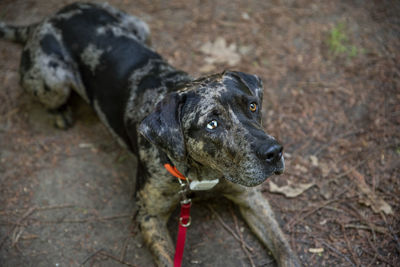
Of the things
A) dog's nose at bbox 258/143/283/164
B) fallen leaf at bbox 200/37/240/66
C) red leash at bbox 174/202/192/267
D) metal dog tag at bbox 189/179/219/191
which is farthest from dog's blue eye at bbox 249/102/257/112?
fallen leaf at bbox 200/37/240/66

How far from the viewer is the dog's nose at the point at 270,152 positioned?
2.84 meters

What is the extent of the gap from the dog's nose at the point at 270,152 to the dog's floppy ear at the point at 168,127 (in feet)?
2.27

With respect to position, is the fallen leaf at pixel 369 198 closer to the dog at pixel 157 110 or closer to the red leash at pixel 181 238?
the dog at pixel 157 110

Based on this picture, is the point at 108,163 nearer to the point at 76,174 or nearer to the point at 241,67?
the point at 76,174

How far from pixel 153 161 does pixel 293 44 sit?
372 cm

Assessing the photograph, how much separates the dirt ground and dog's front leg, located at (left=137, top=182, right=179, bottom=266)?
253 mm

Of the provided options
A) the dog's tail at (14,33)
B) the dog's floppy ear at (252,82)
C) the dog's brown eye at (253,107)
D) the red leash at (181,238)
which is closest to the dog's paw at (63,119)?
the dog's tail at (14,33)

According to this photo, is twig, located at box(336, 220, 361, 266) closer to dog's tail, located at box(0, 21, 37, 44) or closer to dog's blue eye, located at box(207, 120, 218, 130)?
dog's blue eye, located at box(207, 120, 218, 130)

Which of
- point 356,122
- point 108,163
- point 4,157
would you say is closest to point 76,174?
point 108,163

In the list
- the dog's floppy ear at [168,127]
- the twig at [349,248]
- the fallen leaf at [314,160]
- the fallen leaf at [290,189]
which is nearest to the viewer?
the dog's floppy ear at [168,127]

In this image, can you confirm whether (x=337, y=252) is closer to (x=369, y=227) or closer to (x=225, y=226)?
(x=369, y=227)

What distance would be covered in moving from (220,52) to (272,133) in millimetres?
1931

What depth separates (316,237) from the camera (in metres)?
3.91

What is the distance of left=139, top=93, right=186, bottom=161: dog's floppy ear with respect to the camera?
315 cm
